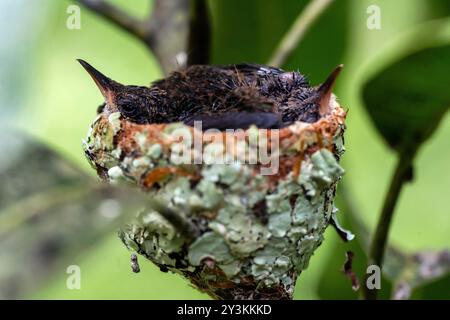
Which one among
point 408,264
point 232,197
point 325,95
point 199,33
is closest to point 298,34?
point 199,33

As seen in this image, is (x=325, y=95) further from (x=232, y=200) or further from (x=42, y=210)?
(x=42, y=210)

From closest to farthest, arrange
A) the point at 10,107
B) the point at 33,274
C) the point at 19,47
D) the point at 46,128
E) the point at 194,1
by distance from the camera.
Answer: the point at 33,274 → the point at 194,1 → the point at 10,107 → the point at 19,47 → the point at 46,128

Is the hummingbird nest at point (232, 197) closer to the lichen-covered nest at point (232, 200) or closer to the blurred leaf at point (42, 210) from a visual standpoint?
the lichen-covered nest at point (232, 200)

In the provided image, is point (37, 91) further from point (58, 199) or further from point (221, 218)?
point (58, 199)

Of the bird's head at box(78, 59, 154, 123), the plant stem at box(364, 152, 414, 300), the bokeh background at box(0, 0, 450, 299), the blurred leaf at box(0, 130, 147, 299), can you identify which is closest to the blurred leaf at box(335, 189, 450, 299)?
the bokeh background at box(0, 0, 450, 299)

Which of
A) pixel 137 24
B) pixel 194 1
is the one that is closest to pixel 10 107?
pixel 137 24

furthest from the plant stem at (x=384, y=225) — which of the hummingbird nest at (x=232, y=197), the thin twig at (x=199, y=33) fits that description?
the thin twig at (x=199, y=33)
